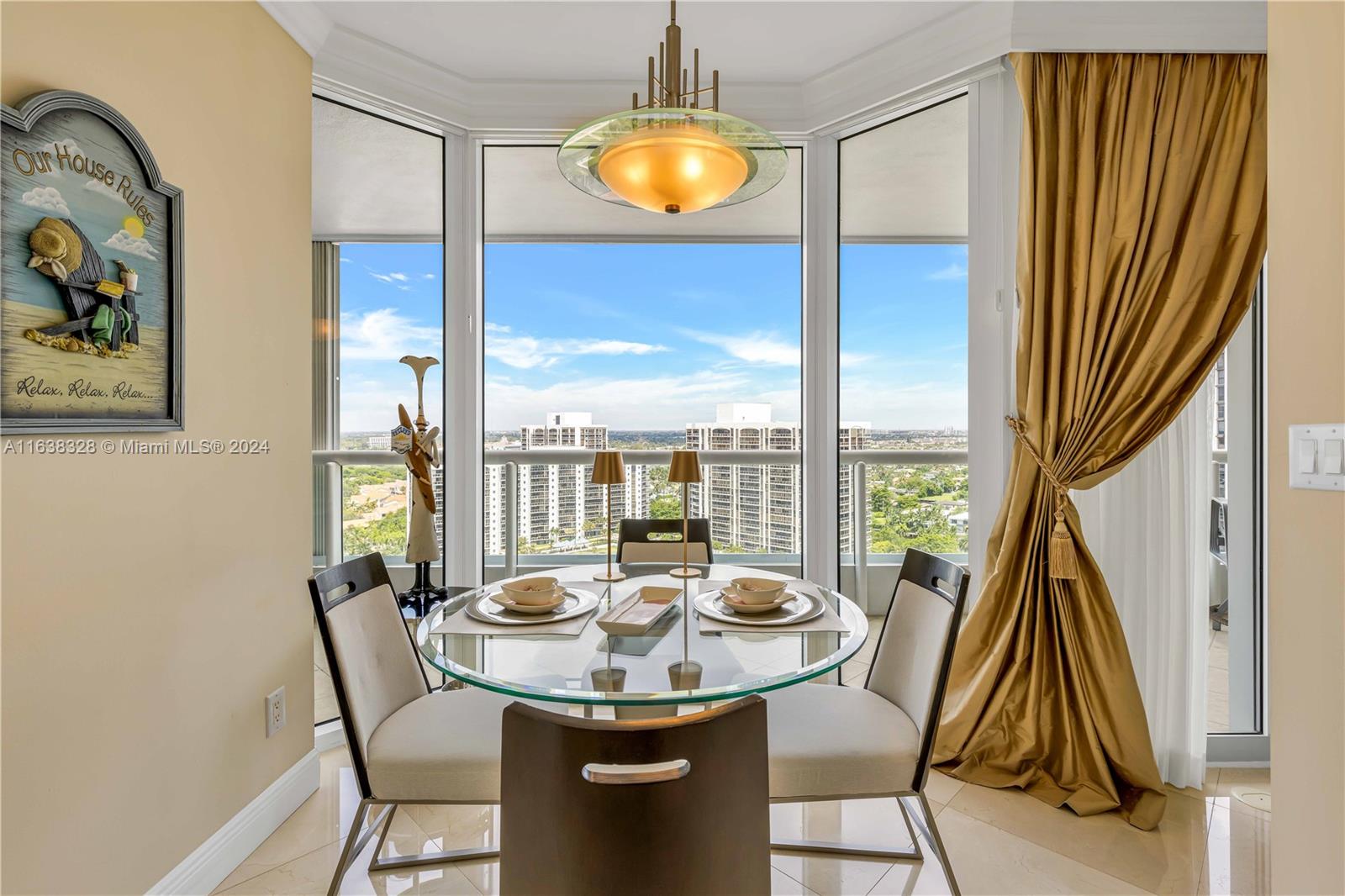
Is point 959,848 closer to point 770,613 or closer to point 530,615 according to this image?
point 770,613

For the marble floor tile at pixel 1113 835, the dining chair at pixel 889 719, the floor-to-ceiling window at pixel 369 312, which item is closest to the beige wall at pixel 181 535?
the floor-to-ceiling window at pixel 369 312

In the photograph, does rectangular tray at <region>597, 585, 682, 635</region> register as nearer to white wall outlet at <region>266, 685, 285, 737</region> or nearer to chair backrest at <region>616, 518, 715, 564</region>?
chair backrest at <region>616, 518, 715, 564</region>

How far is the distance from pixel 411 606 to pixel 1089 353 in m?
2.70

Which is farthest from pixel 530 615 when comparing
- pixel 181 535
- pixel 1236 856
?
pixel 1236 856

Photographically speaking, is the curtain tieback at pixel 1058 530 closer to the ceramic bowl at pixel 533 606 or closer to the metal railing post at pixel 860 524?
the metal railing post at pixel 860 524

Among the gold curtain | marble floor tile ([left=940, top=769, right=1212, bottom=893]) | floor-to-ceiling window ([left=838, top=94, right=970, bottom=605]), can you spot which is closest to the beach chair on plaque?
floor-to-ceiling window ([left=838, top=94, right=970, bottom=605])

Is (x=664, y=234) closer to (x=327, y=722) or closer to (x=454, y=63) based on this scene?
(x=454, y=63)

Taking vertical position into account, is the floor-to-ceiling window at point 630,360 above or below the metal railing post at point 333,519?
above

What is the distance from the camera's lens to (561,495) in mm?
3117

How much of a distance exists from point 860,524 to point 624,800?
2.12 metres

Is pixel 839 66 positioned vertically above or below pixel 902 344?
above

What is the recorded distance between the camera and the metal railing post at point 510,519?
2918 mm

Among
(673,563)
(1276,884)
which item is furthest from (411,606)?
(1276,884)

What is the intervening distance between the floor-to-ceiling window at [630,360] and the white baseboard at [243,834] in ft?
3.39
